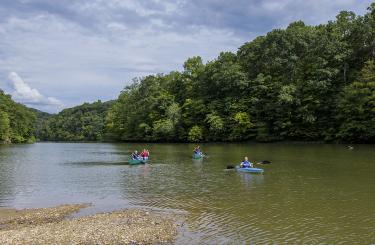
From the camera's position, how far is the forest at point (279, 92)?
69.2 meters

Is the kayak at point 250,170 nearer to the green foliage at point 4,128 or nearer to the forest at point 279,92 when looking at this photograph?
the forest at point 279,92

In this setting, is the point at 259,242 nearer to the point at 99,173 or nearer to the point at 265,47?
the point at 99,173

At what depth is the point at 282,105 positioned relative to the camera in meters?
79.5

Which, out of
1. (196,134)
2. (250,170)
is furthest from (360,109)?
(196,134)

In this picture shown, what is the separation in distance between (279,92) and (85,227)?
6625 centimetres

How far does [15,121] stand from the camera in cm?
13112

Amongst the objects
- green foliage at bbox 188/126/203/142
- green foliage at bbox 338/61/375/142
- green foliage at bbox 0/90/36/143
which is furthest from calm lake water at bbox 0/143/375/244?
green foliage at bbox 0/90/36/143

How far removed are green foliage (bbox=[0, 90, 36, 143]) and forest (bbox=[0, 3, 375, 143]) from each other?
9.07m

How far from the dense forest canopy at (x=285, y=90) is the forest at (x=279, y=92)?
5.8 inches

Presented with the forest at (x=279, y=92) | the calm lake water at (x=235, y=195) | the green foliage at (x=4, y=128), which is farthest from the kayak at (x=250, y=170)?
the green foliage at (x=4, y=128)

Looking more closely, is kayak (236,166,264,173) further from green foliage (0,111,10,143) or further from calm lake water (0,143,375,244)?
green foliage (0,111,10,143)

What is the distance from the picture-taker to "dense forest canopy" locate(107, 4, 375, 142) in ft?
226

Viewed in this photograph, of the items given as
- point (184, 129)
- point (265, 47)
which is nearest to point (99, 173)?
point (265, 47)

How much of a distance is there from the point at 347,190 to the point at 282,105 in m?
55.9
